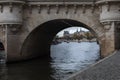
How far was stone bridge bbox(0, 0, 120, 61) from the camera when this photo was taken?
31766mm

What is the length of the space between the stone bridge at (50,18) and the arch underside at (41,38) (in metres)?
0.46

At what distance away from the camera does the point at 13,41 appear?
3328 centimetres

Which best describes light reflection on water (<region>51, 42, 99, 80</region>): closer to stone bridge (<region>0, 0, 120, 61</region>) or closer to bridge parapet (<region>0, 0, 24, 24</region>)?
stone bridge (<region>0, 0, 120, 61</region>)

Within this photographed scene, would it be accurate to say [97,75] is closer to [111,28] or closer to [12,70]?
[12,70]

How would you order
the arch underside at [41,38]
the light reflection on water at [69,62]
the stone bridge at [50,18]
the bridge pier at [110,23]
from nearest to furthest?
the light reflection on water at [69,62]
the bridge pier at [110,23]
the stone bridge at [50,18]
the arch underside at [41,38]

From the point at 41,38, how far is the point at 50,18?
7.50 m

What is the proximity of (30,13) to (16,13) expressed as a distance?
66.7 inches

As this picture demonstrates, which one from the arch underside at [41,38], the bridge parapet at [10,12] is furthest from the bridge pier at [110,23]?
the bridge parapet at [10,12]

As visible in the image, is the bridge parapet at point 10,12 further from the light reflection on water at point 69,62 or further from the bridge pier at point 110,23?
the bridge pier at point 110,23

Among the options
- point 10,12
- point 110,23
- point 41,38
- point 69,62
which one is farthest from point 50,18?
point 41,38

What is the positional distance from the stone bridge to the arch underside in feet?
1.50

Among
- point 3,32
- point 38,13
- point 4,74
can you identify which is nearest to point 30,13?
point 38,13

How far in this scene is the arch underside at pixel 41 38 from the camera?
35.1m

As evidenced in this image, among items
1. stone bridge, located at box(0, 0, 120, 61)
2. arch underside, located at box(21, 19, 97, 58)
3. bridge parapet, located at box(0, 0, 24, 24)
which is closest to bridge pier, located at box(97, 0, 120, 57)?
stone bridge, located at box(0, 0, 120, 61)
